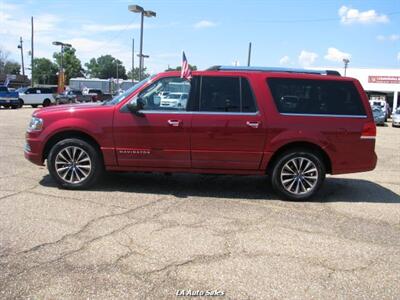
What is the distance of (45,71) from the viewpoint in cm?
13362

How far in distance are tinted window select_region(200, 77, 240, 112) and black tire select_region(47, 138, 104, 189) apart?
70.2 inches

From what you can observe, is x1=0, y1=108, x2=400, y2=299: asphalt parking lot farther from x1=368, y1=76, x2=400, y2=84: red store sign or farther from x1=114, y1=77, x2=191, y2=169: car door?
x1=368, y1=76, x2=400, y2=84: red store sign

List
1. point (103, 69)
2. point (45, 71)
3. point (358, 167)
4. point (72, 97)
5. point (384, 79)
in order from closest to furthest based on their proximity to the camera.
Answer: point (358, 167), point (72, 97), point (384, 79), point (45, 71), point (103, 69)

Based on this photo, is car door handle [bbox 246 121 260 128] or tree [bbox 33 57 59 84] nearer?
car door handle [bbox 246 121 260 128]

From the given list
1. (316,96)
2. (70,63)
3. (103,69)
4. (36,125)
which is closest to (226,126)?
(316,96)

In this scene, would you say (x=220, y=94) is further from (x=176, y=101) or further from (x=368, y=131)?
(x=368, y=131)

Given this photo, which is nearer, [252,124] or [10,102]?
[252,124]

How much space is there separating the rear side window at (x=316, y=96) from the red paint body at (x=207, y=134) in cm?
9

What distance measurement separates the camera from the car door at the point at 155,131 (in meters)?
6.92

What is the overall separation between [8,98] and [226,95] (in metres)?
32.9

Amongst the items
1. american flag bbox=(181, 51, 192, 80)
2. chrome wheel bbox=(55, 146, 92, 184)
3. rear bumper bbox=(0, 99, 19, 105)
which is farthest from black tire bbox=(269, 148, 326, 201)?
rear bumper bbox=(0, 99, 19, 105)

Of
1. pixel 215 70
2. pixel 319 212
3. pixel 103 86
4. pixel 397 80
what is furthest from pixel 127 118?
pixel 103 86

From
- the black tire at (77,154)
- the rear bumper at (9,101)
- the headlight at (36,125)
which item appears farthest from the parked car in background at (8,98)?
the black tire at (77,154)

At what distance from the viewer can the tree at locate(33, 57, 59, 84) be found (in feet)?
433
